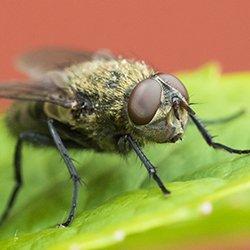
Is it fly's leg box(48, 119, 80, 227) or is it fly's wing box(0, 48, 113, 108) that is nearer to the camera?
fly's leg box(48, 119, 80, 227)

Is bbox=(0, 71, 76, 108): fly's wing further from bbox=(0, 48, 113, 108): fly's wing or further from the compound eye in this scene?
the compound eye

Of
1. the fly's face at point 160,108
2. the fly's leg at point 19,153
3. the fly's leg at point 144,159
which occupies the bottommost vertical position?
the fly's leg at point 19,153

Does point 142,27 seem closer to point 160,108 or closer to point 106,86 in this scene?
point 106,86

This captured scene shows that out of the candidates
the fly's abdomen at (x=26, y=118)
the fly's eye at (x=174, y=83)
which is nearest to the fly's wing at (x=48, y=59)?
the fly's abdomen at (x=26, y=118)

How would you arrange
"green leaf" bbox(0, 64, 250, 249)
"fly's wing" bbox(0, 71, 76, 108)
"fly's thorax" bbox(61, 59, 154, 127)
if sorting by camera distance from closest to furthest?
"green leaf" bbox(0, 64, 250, 249) → "fly's thorax" bbox(61, 59, 154, 127) → "fly's wing" bbox(0, 71, 76, 108)

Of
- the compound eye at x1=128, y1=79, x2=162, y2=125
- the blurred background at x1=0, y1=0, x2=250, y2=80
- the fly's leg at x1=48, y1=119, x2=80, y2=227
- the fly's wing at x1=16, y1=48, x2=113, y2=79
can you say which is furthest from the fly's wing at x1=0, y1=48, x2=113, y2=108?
the blurred background at x1=0, y1=0, x2=250, y2=80

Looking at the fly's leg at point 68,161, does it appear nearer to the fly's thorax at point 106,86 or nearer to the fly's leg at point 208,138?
the fly's thorax at point 106,86

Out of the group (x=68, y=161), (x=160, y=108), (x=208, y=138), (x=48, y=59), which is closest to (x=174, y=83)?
(x=160, y=108)
